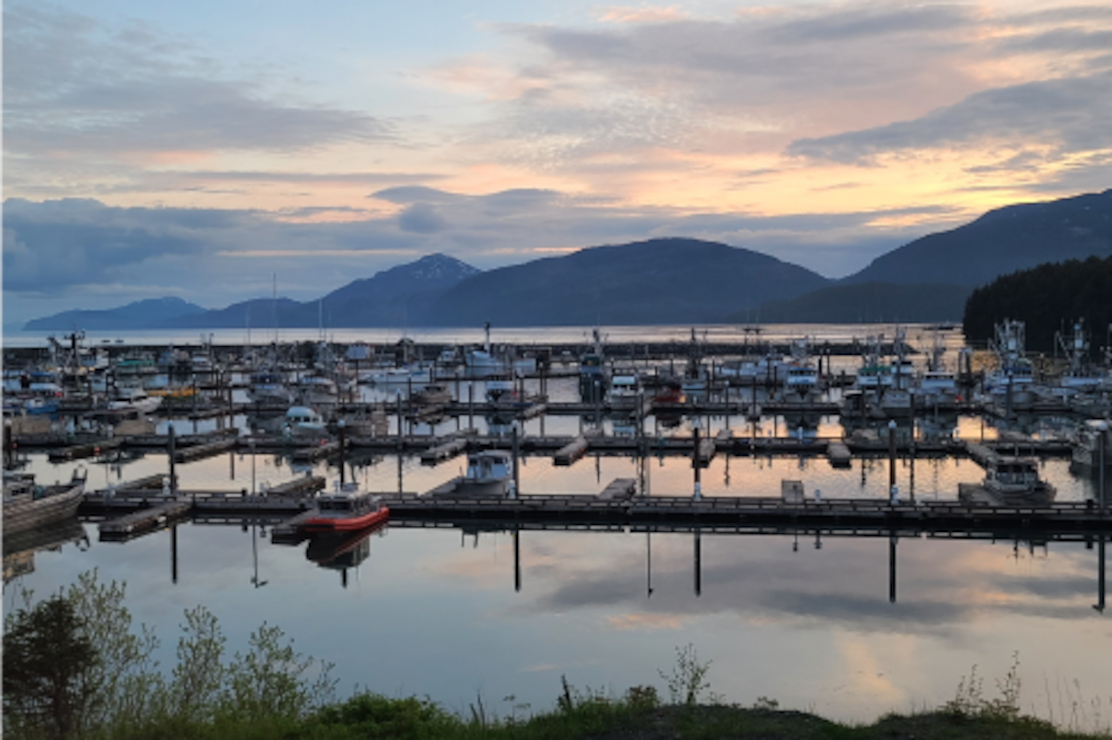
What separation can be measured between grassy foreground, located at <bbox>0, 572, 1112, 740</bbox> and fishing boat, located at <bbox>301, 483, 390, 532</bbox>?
17.1 m

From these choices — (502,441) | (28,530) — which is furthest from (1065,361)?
(28,530)

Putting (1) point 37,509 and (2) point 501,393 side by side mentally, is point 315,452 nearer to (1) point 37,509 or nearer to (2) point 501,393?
(1) point 37,509

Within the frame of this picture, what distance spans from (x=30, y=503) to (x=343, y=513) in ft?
41.1

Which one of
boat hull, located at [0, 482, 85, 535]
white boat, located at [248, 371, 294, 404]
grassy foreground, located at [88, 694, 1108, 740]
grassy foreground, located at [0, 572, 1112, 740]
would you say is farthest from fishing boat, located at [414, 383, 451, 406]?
grassy foreground, located at [88, 694, 1108, 740]

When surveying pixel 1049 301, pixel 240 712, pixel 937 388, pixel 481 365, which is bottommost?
pixel 240 712

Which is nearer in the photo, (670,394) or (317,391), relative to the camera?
(670,394)

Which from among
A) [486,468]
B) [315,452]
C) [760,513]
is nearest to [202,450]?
[315,452]

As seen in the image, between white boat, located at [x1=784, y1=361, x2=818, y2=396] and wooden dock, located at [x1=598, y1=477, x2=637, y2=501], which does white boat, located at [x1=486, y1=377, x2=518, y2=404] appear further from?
wooden dock, located at [x1=598, y1=477, x2=637, y2=501]

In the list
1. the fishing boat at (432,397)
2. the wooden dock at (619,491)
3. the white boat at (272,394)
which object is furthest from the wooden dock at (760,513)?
the white boat at (272,394)

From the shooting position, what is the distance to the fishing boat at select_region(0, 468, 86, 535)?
117ft

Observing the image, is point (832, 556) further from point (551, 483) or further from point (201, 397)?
point (201, 397)

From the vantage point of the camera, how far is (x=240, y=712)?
553 inches

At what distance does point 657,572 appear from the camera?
30.0 m

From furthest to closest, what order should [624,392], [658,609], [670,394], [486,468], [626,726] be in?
[624,392]
[670,394]
[486,468]
[658,609]
[626,726]
